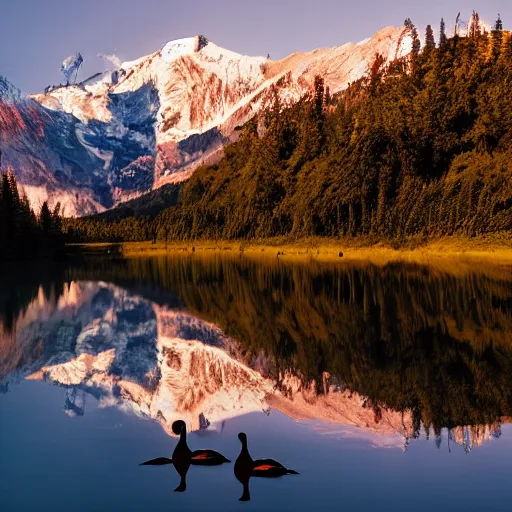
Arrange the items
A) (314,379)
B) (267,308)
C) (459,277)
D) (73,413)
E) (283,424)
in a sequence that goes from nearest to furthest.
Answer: (283,424), (73,413), (314,379), (267,308), (459,277)

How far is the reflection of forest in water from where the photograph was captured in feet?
84.3

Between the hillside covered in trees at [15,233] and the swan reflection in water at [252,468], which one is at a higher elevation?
the hillside covered in trees at [15,233]

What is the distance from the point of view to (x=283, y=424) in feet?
76.1

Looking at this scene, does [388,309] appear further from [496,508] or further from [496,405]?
[496,508]

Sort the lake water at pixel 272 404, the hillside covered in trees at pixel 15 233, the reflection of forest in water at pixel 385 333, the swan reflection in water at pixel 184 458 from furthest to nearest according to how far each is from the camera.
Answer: the hillside covered in trees at pixel 15 233 → the reflection of forest in water at pixel 385 333 → the swan reflection in water at pixel 184 458 → the lake water at pixel 272 404

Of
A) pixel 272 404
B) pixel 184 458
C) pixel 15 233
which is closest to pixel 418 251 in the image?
pixel 15 233

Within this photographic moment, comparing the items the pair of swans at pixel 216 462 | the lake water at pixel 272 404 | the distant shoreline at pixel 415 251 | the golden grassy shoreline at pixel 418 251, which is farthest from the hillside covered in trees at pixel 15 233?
the pair of swans at pixel 216 462

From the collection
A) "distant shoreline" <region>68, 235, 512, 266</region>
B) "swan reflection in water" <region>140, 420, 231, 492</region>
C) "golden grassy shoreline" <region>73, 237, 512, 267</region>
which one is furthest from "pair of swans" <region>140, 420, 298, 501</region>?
"distant shoreline" <region>68, 235, 512, 266</region>

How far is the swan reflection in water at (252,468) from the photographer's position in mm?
17766

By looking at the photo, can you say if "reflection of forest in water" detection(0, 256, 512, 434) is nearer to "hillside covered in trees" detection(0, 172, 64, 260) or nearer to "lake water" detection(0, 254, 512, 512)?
"lake water" detection(0, 254, 512, 512)

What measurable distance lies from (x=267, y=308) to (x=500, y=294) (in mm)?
16984

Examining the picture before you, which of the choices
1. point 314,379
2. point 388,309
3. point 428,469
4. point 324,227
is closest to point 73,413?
point 314,379

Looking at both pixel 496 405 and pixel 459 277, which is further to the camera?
pixel 459 277

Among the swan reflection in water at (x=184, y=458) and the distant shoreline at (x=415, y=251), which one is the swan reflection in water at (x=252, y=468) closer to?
the swan reflection in water at (x=184, y=458)
